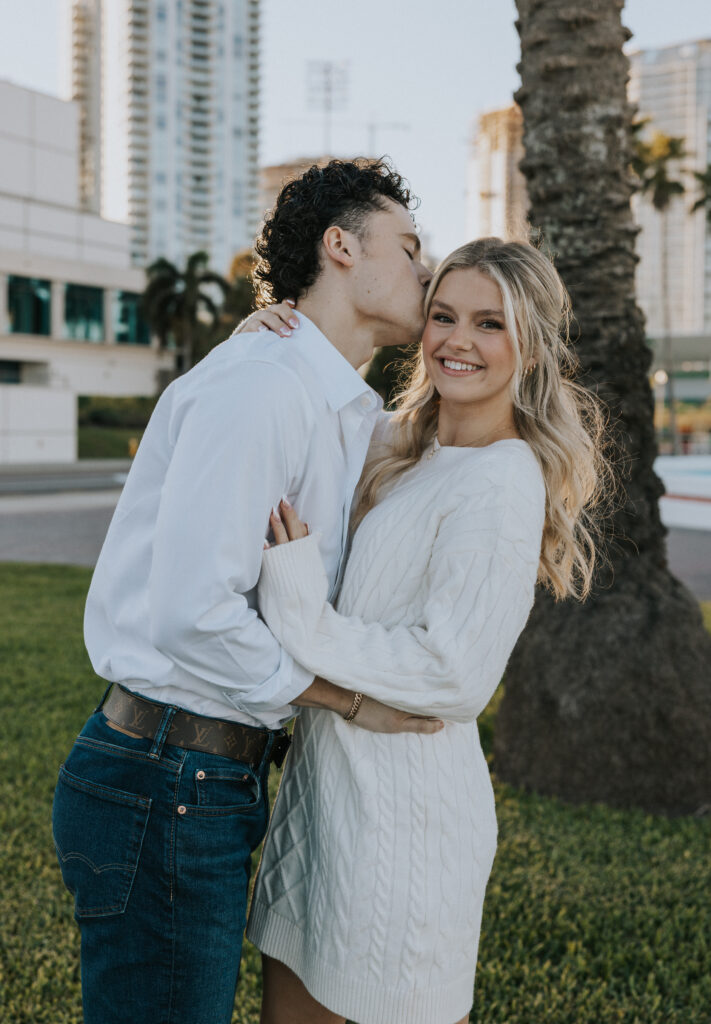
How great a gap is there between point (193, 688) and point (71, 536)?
13.4m

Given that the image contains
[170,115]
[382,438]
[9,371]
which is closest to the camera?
[382,438]

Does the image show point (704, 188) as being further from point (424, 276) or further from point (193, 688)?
point (193, 688)

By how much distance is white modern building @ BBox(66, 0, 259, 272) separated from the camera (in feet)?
349

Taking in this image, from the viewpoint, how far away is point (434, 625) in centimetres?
197

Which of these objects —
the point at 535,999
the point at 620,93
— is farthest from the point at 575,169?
the point at 535,999

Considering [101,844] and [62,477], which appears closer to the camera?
Result: [101,844]

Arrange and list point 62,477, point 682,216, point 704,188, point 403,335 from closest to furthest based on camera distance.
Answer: point 403,335 < point 62,477 < point 704,188 < point 682,216

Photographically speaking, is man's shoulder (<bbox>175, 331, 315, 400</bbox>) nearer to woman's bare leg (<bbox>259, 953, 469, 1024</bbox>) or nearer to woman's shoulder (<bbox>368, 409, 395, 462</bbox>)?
woman's shoulder (<bbox>368, 409, 395, 462</bbox>)

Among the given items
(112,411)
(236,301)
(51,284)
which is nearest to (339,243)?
(51,284)

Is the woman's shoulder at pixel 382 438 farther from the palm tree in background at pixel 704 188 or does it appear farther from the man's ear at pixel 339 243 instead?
the palm tree in background at pixel 704 188

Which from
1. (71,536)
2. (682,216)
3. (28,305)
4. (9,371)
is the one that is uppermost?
(682,216)

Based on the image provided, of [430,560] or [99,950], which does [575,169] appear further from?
[99,950]

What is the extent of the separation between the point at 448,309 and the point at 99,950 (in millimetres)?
1596

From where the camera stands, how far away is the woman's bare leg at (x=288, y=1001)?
7.32 ft
